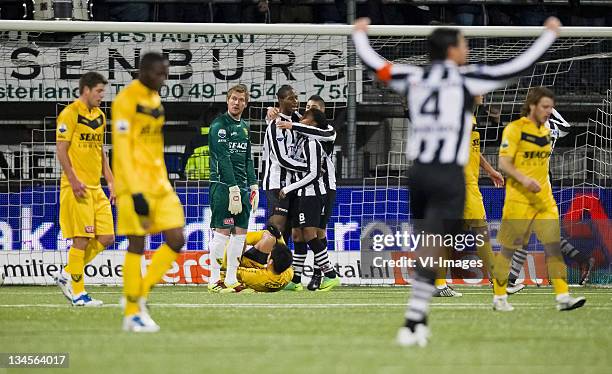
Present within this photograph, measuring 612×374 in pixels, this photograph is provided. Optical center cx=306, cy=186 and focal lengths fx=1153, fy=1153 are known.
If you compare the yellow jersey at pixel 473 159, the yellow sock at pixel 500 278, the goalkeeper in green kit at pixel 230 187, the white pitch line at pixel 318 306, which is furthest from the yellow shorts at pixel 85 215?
the yellow jersey at pixel 473 159

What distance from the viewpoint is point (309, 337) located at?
745cm

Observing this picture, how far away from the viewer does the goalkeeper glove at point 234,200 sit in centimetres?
1289

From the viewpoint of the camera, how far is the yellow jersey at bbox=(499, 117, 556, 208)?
10023 millimetres

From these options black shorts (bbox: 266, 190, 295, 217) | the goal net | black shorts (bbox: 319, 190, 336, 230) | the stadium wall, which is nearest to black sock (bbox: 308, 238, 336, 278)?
black shorts (bbox: 319, 190, 336, 230)

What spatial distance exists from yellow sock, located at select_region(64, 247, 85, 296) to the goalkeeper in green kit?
2.66 metres

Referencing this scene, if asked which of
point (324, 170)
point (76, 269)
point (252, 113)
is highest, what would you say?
point (252, 113)

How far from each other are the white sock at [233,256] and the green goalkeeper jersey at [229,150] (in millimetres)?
630

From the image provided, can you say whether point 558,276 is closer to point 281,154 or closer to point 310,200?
point 310,200

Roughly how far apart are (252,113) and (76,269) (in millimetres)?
6402

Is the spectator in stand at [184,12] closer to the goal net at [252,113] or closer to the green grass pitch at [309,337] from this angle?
the goal net at [252,113]

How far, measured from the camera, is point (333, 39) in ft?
50.6

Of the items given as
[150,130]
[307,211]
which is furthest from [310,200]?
[150,130]

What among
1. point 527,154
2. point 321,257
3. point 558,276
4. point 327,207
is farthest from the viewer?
point 327,207

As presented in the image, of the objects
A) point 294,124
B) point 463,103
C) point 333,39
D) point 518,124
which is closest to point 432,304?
point 518,124
